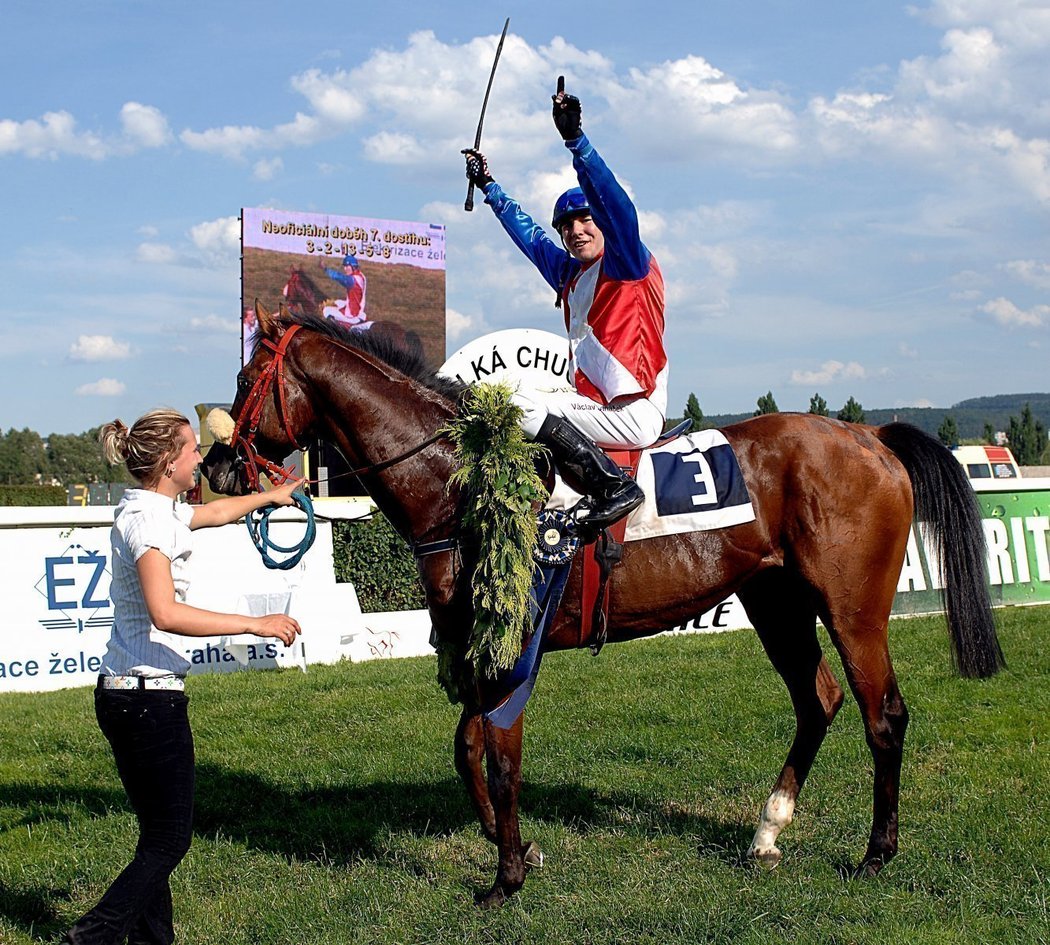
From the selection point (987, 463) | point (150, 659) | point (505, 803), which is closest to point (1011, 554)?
point (505, 803)

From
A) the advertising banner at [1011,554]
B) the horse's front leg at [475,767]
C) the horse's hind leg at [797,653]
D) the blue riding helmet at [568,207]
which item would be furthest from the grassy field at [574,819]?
the advertising banner at [1011,554]

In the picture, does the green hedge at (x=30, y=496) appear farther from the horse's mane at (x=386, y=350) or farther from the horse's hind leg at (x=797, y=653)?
the horse's hind leg at (x=797, y=653)

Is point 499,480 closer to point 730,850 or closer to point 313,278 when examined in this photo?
point 730,850

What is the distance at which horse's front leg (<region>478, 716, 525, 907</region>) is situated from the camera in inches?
166

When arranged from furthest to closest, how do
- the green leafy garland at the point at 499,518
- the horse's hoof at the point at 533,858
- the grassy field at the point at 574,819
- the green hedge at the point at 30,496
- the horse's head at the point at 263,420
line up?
the green hedge at the point at 30,496 < the horse's hoof at the point at 533,858 < the horse's head at the point at 263,420 < the green leafy garland at the point at 499,518 < the grassy field at the point at 574,819

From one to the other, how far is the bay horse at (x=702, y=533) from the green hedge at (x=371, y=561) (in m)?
6.81

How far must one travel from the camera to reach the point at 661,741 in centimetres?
644

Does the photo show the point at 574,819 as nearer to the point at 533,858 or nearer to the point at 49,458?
the point at 533,858

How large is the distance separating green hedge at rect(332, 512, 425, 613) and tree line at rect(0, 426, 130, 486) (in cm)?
7542

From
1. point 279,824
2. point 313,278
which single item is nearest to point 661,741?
point 279,824

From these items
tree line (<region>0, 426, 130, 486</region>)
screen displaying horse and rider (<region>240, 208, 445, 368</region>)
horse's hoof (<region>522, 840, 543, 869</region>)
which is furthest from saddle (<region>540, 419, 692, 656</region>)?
tree line (<region>0, 426, 130, 486</region>)

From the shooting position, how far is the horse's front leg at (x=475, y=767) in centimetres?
462

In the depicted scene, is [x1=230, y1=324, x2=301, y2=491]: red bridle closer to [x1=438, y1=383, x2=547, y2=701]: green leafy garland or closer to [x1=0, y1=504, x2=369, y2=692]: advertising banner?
[x1=438, y1=383, x2=547, y2=701]: green leafy garland

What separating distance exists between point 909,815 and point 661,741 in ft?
5.65
